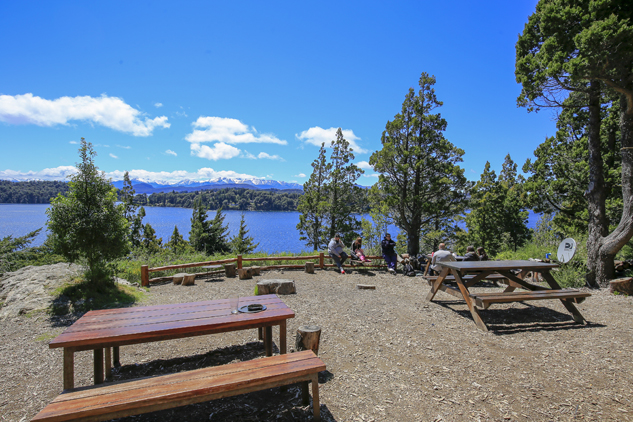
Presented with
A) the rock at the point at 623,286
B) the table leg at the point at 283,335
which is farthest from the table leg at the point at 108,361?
the rock at the point at 623,286

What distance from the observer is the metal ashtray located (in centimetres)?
367

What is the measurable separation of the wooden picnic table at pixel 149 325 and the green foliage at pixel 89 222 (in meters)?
3.89

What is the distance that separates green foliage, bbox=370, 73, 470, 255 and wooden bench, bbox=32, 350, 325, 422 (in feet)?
44.8

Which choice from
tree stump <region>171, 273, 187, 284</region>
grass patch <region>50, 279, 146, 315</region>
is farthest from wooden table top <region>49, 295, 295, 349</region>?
tree stump <region>171, 273, 187, 284</region>

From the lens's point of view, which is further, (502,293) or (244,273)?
(244,273)

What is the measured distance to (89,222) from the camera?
22.0ft

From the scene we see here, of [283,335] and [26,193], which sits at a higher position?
[26,193]

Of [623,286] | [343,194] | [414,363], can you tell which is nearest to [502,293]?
[414,363]

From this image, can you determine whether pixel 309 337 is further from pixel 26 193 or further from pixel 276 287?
pixel 26 193

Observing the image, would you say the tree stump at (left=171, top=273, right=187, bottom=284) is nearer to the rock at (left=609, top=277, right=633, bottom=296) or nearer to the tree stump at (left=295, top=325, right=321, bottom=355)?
the tree stump at (left=295, top=325, right=321, bottom=355)

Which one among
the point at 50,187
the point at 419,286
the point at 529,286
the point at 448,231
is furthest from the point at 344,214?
the point at 50,187

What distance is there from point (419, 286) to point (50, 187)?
402 ft

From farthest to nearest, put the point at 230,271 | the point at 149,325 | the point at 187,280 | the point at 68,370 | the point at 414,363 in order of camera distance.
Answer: the point at 230,271 → the point at 187,280 → the point at 414,363 → the point at 149,325 → the point at 68,370

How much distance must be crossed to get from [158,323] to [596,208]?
1118 centimetres
